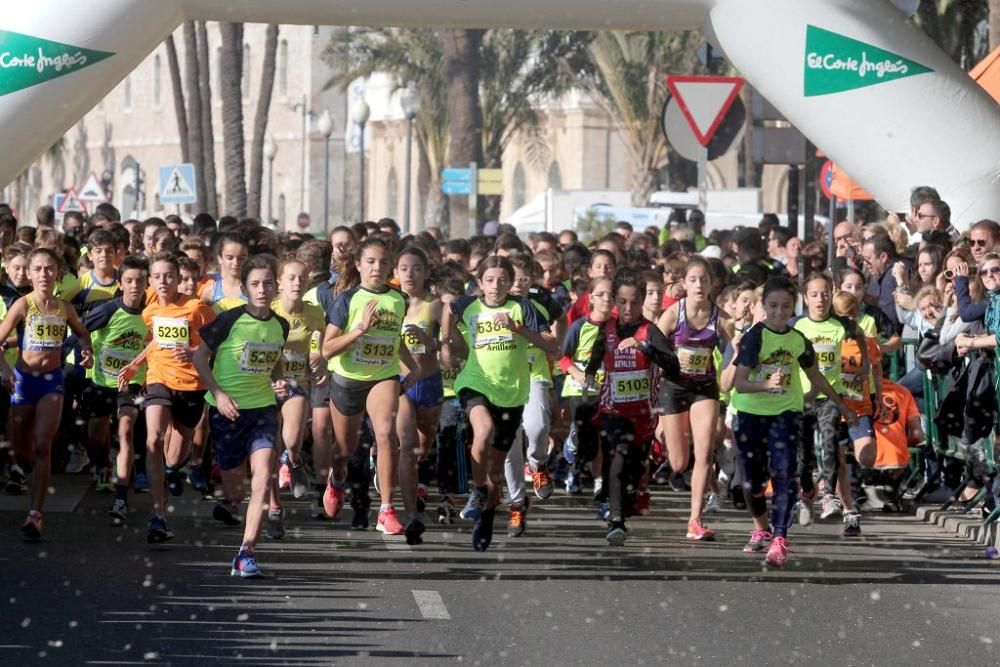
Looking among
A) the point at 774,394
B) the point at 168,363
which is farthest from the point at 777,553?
the point at 168,363

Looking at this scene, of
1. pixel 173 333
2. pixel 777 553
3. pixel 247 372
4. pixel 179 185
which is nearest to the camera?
pixel 247 372

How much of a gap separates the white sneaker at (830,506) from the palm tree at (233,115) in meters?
28.7

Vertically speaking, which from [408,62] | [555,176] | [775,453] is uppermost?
[408,62]

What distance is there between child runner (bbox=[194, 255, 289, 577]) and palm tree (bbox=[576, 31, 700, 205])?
1433 inches

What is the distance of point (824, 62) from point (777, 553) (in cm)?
667

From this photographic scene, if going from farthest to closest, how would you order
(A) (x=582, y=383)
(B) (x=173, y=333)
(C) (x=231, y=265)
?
1. (C) (x=231, y=265)
2. (A) (x=582, y=383)
3. (B) (x=173, y=333)

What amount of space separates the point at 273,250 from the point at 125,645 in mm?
6860

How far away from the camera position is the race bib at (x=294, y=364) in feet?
39.9

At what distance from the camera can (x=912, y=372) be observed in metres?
Answer: 14.1

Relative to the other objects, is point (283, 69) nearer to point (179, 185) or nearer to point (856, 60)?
point (179, 185)

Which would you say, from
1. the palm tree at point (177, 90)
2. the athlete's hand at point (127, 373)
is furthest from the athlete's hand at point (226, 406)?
the palm tree at point (177, 90)

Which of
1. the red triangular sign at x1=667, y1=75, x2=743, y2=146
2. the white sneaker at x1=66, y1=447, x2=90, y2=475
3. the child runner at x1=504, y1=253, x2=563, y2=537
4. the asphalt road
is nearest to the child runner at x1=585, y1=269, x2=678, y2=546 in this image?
the asphalt road

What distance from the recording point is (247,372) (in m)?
10.5

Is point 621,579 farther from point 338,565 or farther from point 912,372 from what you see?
point 912,372
